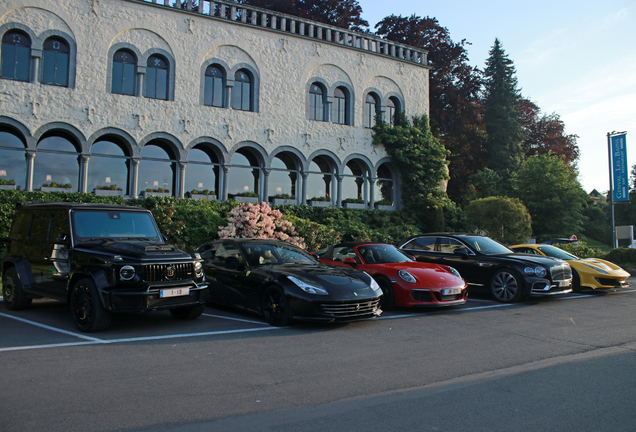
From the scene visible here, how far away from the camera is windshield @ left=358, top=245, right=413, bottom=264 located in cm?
1054

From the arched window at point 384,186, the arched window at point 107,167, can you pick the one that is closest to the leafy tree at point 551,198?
the arched window at point 384,186

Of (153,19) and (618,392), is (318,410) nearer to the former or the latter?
(618,392)

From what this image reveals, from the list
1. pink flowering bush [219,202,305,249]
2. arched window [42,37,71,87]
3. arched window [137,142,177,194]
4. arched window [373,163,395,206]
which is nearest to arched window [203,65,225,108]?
arched window [137,142,177,194]

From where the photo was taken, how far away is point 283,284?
25.6ft

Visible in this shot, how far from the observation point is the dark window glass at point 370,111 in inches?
1121

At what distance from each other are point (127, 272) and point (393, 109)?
24930mm

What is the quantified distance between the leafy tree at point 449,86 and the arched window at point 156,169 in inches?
919

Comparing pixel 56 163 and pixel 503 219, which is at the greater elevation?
pixel 56 163

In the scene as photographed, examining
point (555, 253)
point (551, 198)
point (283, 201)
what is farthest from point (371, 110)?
point (551, 198)

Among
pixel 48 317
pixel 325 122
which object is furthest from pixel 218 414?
pixel 325 122

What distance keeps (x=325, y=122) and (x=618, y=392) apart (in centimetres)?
2344

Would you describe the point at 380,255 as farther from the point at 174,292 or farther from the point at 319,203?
the point at 319,203

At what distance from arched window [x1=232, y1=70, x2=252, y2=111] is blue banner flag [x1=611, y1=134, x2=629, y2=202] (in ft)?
63.2

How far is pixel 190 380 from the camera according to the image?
4906mm
